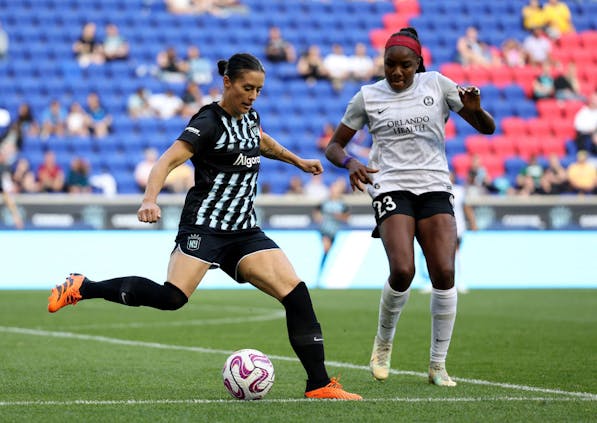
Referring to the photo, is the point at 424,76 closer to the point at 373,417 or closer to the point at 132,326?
the point at 373,417

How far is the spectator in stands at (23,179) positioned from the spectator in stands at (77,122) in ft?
6.62

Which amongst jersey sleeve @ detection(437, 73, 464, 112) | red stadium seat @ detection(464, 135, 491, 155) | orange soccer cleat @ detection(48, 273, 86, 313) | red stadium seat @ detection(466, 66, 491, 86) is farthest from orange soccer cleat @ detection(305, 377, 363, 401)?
red stadium seat @ detection(466, 66, 491, 86)

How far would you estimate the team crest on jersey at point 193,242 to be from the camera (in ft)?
23.1

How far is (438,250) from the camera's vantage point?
25.4ft

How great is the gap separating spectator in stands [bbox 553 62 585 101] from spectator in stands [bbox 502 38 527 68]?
1.16m

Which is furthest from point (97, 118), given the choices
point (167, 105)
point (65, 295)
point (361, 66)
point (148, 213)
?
point (148, 213)

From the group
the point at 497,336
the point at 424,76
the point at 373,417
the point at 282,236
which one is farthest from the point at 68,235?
the point at 373,417

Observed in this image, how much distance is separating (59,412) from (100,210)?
14.0m

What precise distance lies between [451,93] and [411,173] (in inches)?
23.7

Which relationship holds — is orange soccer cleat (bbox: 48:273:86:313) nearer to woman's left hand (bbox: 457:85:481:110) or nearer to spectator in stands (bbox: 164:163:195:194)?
woman's left hand (bbox: 457:85:481:110)

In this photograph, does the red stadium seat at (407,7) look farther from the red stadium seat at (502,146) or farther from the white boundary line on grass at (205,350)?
the white boundary line on grass at (205,350)

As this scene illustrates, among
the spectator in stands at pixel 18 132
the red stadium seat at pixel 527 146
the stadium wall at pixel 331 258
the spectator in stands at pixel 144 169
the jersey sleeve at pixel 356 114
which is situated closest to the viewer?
the jersey sleeve at pixel 356 114

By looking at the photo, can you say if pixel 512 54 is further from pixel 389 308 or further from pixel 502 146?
pixel 389 308

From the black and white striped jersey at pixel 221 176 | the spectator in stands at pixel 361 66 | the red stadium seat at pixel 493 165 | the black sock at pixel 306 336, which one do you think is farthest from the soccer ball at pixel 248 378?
the spectator in stands at pixel 361 66
